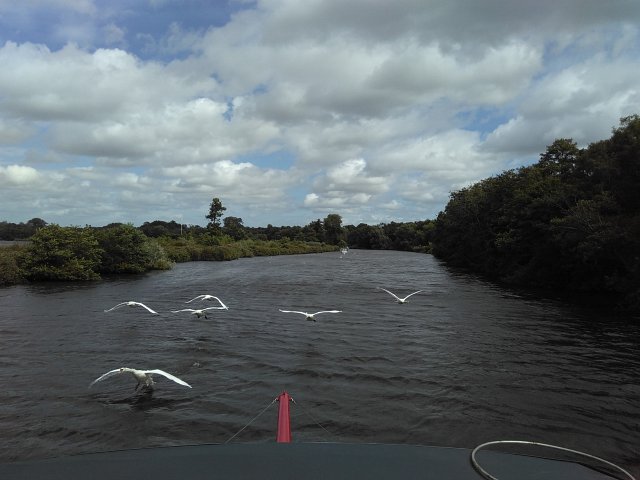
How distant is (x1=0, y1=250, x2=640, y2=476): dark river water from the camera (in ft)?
33.2

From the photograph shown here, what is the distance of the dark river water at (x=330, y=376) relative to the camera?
10.1 m

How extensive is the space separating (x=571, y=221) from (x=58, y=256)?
132ft

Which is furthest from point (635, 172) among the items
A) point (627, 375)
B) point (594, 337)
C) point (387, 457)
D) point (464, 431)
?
point (387, 457)

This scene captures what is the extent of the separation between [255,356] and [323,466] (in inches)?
504

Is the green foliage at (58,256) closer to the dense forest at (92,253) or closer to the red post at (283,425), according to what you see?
the dense forest at (92,253)

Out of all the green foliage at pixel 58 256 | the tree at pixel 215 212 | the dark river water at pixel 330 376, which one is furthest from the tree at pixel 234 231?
the dark river water at pixel 330 376

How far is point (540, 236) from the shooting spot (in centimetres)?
3722

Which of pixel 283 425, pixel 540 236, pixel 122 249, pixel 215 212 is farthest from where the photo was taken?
pixel 215 212

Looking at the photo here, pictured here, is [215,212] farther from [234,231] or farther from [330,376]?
[330,376]

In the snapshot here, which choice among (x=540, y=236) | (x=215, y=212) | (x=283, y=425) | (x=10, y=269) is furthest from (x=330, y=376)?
(x=215, y=212)

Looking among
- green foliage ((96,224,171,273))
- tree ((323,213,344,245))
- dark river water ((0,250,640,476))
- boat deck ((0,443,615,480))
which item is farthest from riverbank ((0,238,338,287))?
tree ((323,213,344,245))

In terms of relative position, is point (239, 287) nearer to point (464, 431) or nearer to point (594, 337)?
point (594, 337)

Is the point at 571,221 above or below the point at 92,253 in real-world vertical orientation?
above

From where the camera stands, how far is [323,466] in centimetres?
378
